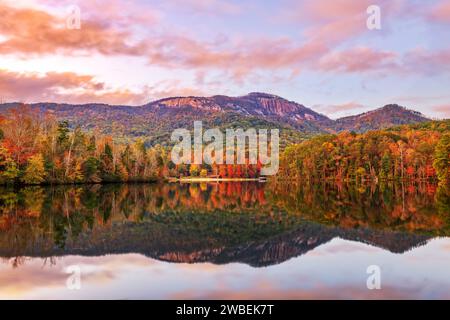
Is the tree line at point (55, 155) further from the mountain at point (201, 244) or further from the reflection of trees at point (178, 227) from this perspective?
the mountain at point (201, 244)

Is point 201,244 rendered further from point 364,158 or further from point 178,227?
point 364,158

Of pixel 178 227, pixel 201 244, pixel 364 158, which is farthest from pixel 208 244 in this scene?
pixel 364 158

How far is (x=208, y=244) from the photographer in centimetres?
1791

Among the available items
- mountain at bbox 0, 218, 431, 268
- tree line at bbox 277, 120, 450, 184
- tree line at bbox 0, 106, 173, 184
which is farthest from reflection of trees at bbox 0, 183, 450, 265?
tree line at bbox 277, 120, 450, 184

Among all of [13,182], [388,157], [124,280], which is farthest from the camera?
[388,157]

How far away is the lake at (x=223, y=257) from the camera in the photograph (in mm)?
10883

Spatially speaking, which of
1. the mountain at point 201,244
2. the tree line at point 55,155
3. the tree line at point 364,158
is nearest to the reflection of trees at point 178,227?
the mountain at point 201,244

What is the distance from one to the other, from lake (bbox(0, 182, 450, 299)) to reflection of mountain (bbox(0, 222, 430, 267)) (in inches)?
1.8

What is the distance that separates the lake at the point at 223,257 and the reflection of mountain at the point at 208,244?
1.8 inches

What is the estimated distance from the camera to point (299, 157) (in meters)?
114

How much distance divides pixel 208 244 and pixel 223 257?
108 inches
